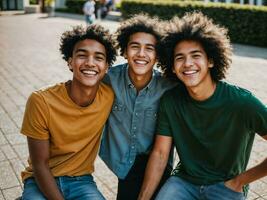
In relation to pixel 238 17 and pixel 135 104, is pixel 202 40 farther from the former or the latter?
pixel 238 17

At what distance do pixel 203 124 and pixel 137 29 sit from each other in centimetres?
115

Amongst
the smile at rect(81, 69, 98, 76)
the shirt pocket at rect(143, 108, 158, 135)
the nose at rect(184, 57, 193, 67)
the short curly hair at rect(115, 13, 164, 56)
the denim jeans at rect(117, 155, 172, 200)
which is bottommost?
the denim jeans at rect(117, 155, 172, 200)

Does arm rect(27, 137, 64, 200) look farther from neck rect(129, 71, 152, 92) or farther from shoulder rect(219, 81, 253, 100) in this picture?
shoulder rect(219, 81, 253, 100)

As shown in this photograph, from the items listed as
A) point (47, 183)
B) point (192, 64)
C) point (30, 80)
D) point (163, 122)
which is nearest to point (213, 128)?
point (163, 122)

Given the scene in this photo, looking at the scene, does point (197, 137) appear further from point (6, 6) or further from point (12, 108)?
point (6, 6)

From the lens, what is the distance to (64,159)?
3.27m

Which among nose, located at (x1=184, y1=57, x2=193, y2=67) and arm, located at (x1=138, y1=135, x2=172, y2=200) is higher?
nose, located at (x1=184, y1=57, x2=193, y2=67)

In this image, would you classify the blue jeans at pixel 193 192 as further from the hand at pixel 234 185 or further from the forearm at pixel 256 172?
the forearm at pixel 256 172

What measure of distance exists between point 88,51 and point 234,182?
5.57 feet

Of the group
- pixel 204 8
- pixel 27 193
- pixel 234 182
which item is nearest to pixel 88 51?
pixel 27 193

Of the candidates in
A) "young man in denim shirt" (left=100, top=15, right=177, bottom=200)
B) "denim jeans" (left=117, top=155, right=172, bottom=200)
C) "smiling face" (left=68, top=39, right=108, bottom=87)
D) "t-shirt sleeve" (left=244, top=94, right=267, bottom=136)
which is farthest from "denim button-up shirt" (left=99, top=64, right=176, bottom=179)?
"t-shirt sleeve" (left=244, top=94, right=267, bottom=136)

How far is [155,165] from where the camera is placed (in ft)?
11.1

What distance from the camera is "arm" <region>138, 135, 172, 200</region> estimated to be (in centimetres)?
335

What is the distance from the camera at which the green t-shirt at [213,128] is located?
2.99m
